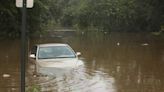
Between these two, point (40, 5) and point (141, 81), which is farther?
point (40, 5)

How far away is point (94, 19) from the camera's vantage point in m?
92.8

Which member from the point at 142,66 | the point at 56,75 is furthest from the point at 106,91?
the point at 142,66

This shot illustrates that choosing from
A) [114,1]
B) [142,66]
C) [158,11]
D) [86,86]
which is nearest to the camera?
[86,86]

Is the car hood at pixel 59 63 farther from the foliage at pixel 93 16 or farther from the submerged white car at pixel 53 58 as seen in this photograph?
the foliage at pixel 93 16

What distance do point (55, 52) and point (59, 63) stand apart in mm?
1255

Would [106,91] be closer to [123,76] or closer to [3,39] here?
[123,76]

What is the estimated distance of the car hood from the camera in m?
16.8

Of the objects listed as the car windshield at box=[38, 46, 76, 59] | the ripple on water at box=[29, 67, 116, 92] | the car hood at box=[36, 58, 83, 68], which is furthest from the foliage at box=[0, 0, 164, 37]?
the ripple on water at box=[29, 67, 116, 92]

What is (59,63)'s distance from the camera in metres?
16.9

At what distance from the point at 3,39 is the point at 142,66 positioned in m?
31.2

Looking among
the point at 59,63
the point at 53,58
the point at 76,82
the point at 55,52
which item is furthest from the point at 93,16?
the point at 76,82

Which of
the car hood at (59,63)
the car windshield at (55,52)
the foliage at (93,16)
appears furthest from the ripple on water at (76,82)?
the foliage at (93,16)

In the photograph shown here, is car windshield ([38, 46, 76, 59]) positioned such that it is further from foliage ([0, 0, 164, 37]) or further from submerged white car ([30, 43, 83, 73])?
foliage ([0, 0, 164, 37])

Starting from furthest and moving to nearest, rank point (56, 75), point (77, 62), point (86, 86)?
point (77, 62), point (56, 75), point (86, 86)
